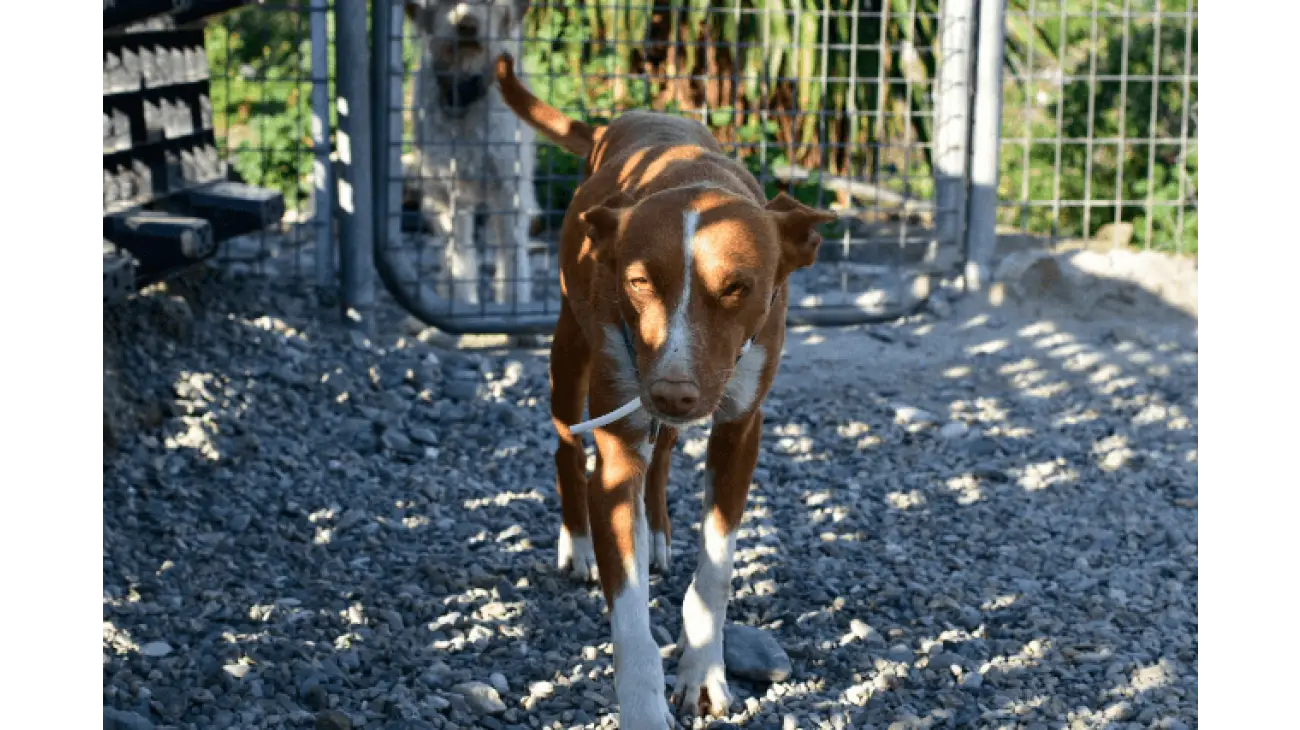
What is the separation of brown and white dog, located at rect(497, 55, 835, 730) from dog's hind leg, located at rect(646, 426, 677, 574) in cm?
35

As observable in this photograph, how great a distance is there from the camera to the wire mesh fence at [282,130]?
6688 mm

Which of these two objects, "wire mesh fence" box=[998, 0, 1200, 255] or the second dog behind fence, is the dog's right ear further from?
"wire mesh fence" box=[998, 0, 1200, 255]

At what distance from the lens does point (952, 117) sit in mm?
7367

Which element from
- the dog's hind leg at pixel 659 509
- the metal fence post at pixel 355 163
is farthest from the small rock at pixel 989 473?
the metal fence post at pixel 355 163

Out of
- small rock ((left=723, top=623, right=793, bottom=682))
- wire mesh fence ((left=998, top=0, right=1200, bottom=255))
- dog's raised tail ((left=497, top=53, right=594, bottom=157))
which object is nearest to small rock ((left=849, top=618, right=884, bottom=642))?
small rock ((left=723, top=623, right=793, bottom=682))

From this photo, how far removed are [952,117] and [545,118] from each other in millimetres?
3089

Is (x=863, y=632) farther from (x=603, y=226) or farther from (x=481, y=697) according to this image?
(x=603, y=226)

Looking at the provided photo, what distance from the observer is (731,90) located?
10125 millimetres

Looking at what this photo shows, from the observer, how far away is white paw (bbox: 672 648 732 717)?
357 cm

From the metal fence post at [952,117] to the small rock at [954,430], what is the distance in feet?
5.65

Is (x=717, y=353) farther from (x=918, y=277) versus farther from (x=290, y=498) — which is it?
(x=918, y=277)

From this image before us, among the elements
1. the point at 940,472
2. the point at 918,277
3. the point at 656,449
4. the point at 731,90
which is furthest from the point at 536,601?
the point at 731,90

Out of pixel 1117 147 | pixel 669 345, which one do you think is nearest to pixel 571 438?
pixel 669 345

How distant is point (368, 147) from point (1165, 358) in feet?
12.1
